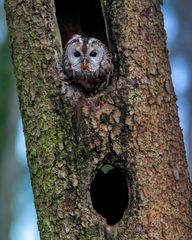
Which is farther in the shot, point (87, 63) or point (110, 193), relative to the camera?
point (87, 63)

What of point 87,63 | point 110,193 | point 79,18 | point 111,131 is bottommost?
point 110,193

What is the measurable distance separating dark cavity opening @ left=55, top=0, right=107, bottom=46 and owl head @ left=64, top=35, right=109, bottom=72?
119mm

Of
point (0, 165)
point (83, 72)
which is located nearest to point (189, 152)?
point (83, 72)

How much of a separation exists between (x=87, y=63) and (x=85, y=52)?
0.06 m

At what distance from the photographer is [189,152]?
722 cm

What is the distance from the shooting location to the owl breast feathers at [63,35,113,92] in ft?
9.75

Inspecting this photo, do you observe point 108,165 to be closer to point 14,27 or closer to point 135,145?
point 135,145

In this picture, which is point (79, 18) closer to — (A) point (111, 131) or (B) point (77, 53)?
(B) point (77, 53)

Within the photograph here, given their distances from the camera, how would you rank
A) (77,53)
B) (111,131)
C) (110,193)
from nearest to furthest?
(111,131), (110,193), (77,53)

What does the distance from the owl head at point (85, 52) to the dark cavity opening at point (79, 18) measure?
119mm

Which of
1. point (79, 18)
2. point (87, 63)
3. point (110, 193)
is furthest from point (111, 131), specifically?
point (79, 18)

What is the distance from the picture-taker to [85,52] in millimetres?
3150

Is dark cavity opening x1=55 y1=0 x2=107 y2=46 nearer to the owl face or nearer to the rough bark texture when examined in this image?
the owl face

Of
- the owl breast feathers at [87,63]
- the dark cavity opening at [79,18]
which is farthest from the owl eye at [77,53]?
the dark cavity opening at [79,18]
